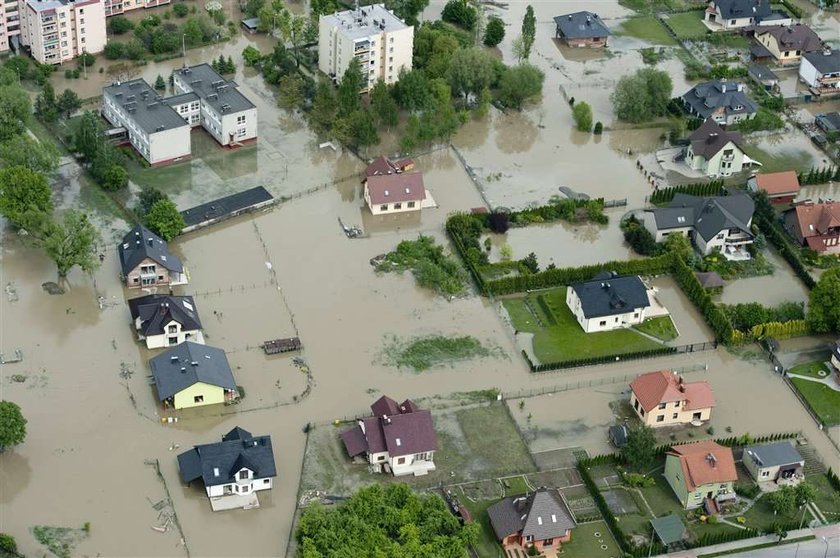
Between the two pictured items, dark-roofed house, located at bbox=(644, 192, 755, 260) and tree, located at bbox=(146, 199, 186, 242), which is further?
dark-roofed house, located at bbox=(644, 192, 755, 260)

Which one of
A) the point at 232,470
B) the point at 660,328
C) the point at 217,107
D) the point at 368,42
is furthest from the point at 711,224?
the point at 232,470

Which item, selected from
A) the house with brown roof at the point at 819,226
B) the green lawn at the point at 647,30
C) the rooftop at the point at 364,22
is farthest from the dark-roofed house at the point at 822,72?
the rooftop at the point at 364,22

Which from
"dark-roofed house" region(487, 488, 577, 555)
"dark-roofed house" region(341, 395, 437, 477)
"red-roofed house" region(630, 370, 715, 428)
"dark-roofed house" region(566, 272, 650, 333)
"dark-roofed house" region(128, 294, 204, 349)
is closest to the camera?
"dark-roofed house" region(487, 488, 577, 555)

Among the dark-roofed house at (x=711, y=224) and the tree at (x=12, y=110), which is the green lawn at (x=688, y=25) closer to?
the dark-roofed house at (x=711, y=224)

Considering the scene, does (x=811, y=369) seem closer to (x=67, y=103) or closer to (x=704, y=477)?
(x=704, y=477)

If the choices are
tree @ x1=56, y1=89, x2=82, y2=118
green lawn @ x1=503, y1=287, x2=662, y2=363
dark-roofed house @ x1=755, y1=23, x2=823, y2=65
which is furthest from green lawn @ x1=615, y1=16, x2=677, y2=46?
tree @ x1=56, y1=89, x2=82, y2=118

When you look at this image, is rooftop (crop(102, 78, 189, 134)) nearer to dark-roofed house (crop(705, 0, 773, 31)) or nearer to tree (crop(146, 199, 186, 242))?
tree (crop(146, 199, 186, 242))
